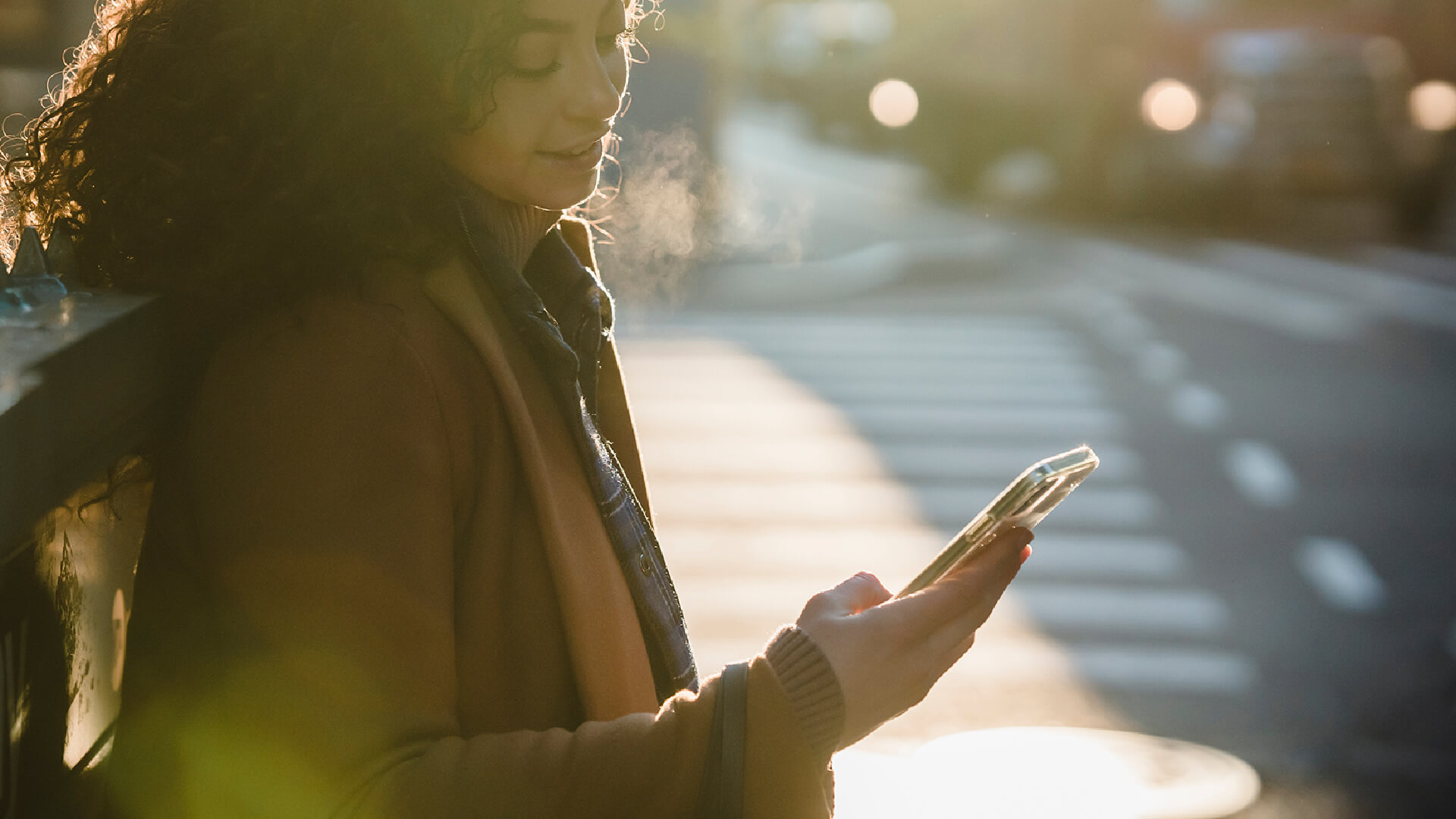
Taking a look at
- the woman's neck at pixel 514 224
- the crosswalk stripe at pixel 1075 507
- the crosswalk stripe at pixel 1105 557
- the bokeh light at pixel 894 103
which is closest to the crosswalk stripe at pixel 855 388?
the crosswalk stripe at pixel 1075 507

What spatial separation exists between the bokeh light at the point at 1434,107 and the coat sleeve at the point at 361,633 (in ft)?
56.5

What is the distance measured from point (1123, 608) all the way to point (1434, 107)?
1355 cm

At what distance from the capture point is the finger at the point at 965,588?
148cm

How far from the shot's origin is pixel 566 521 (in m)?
1.50

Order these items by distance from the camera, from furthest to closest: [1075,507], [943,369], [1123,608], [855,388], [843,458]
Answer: [943,369] < [855,388] < [843,458] < [1075,507] < [1123,608]

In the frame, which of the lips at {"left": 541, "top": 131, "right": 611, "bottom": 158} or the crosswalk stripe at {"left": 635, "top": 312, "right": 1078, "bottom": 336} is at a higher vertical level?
the lips at {"left": 541, "top": 131, "right": 611, "bottom": 158}

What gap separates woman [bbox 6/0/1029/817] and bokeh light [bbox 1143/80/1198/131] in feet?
53.1

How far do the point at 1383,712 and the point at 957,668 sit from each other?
1.36m

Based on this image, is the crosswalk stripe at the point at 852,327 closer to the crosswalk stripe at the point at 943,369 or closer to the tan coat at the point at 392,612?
the crosswalk stripe at the point at 943,369

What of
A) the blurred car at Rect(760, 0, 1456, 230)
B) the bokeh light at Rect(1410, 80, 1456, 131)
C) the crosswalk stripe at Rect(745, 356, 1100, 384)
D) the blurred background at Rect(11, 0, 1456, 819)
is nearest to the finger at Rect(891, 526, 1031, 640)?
the blurred background at Rect(11, 0, 1456, 819)

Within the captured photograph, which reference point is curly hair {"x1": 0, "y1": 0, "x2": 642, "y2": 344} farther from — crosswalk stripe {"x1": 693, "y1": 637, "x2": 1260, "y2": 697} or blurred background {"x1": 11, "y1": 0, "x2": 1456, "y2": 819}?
crosswalk stripe {"x1": 693, "y1": 637, "x2": 1260, "y2": 697}

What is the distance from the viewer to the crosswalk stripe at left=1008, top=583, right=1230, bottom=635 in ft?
17.9

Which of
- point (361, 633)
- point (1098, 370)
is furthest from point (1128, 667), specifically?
point (1098, 370)

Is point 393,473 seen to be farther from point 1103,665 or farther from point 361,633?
point 1103,665
